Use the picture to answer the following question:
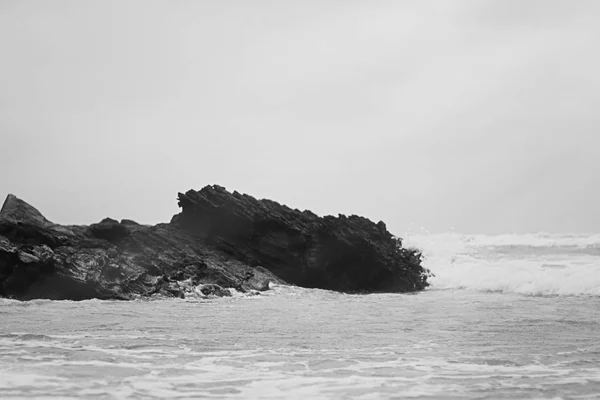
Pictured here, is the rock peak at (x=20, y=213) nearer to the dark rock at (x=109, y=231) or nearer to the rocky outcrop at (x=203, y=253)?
the rocky outcrop at (x=203, y=253)

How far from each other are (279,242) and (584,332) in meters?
16.1

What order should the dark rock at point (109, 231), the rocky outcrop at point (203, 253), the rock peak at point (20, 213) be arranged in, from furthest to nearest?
1. the dark rock at point (109, 231)
2. the rock peak at point (20, 213)
3. the rocky outcrop at point (203, 253)

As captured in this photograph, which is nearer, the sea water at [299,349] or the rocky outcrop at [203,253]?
the sea water at [299,349]

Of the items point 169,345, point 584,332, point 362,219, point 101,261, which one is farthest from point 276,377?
point 362,219

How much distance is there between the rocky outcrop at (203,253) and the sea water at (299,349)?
169 centimetres

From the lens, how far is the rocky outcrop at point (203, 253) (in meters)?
21.0

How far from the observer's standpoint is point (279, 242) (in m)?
28.3

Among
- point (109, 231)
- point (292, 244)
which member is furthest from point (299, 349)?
point (292, 244)

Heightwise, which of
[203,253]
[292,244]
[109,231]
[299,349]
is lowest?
[299,349]

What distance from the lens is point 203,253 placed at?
2595 centimetres

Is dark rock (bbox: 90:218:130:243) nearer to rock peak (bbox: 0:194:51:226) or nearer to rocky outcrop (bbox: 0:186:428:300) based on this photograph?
rocky outcrop (bbox: 0:186:428:300)

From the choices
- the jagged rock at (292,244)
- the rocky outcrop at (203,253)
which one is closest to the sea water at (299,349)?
the rocky outcrop at (203,253)

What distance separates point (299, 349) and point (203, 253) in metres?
14.8

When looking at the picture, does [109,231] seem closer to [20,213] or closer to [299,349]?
[20,213]
